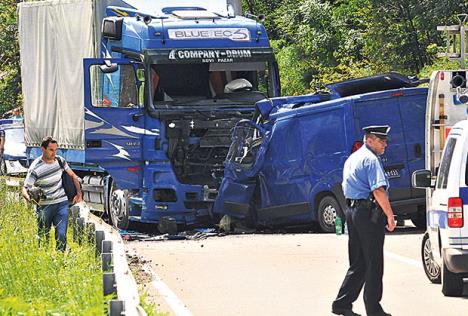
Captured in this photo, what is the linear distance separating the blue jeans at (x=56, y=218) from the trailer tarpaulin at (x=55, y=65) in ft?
25.2

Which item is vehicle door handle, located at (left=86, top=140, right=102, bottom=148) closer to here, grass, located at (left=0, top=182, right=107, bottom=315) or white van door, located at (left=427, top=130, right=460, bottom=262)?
grass, located at (left=0, top=182, right=107, bottom=315)

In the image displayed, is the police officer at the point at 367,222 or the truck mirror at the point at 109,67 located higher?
the truck mirror at the point at 109,67

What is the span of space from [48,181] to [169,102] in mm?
6191

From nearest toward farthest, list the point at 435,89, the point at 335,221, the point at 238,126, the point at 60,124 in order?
the point at 435,89 → the point at 335,221 → the point at 238,126 → the point at 60,124

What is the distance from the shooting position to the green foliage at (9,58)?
53219mm

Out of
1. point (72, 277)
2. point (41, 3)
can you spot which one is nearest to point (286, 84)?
point (41, 3)

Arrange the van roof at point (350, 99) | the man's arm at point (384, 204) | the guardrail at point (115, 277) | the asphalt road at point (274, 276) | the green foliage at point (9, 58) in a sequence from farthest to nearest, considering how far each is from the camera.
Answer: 1. the green foliage at point (9, 58)
2. the van roof at point (350, 99)
3. the asphalt road at point (274, 276)
4. the man's arm at point (384, 204)
5. the guardrail at point (115, 277)

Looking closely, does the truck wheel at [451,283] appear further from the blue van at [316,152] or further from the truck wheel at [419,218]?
the truck wheel at [419,218]

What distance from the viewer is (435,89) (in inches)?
591

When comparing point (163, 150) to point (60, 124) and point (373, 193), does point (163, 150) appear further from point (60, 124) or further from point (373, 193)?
point (373, 193)

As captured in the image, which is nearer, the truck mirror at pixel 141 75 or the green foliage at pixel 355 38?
the truck mirror at pixel 141 75

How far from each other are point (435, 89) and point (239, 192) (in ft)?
22.1

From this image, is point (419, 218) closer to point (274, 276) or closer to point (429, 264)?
point (274, 276)

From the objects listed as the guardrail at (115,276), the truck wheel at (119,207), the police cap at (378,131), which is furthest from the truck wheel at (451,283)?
the truck wheel at (119,207)
